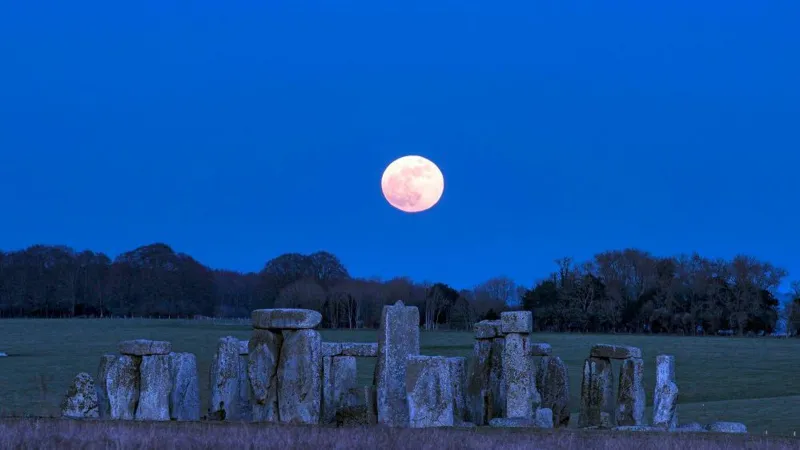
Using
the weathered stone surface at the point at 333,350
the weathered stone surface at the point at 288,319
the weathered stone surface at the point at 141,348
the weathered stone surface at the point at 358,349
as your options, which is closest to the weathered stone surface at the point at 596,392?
the weathered stone surface at the point at 358,349

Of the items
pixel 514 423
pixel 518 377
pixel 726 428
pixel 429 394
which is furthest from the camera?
pixel 518 377

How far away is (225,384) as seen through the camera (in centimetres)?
2453

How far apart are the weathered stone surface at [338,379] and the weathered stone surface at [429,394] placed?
206 inches

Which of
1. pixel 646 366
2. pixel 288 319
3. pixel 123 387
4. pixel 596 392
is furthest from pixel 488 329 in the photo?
pixel 646 366

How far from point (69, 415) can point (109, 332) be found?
57.0 m

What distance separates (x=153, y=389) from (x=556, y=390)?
397 inches

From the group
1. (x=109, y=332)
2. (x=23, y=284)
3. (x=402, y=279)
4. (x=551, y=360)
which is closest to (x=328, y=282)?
(x=402, y=279)

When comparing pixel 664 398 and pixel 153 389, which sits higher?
pixel 153 389

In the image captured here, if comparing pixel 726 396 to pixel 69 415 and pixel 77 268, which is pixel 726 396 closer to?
pixel 69 415

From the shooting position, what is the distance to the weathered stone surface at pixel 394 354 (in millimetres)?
21281

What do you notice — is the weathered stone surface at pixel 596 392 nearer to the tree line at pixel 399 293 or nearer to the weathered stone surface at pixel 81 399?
the weathered stone surface at pixel 81 399

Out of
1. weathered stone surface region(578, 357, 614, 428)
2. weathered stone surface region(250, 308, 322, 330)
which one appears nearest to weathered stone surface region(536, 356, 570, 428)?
weathered stone surface region(578, 357, 614, 428)

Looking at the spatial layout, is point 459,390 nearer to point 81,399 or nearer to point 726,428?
point 726,428

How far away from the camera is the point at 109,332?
76000 mm
